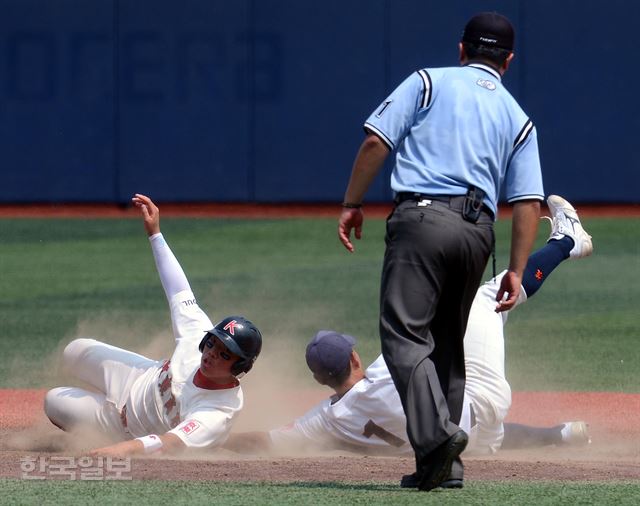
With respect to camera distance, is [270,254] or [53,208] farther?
[53,208]

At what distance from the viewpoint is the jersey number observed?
19.4 ft

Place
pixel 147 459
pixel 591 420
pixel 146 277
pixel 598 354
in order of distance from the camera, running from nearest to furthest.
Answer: pixel 147 459 < pixel 591 420 < pixel 598 354 < pixel 146 277

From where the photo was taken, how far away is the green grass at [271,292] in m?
9.45

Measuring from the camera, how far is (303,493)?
15.0 feet

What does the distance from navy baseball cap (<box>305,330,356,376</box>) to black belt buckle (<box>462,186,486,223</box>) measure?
4.70 ft

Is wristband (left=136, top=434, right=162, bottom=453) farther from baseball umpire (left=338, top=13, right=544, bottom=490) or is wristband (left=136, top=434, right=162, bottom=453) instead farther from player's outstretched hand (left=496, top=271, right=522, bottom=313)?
player's outstretched hand (left=496, top=271, right=522, bottom=313)

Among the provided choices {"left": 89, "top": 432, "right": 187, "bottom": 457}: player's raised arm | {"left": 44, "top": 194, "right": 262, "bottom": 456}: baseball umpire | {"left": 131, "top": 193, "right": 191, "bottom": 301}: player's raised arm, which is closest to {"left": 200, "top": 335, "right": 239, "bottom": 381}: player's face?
{"left": 44, "top": 194, "right": 262, "bottom": 456}: baseball umpire

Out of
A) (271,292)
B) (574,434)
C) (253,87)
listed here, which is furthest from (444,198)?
(253,87)

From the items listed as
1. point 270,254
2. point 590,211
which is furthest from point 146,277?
point 590,211

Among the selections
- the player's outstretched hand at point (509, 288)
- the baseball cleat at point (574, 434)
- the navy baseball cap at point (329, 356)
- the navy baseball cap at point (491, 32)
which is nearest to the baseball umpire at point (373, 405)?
the navy baseball cap at point (329, 356)

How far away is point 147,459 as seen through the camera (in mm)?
5320

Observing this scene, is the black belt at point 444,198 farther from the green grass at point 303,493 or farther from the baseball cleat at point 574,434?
the baseball cleat at point 574,434

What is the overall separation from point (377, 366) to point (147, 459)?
1.14 meters

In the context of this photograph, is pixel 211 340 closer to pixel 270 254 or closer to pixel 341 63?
pixel 270 254
